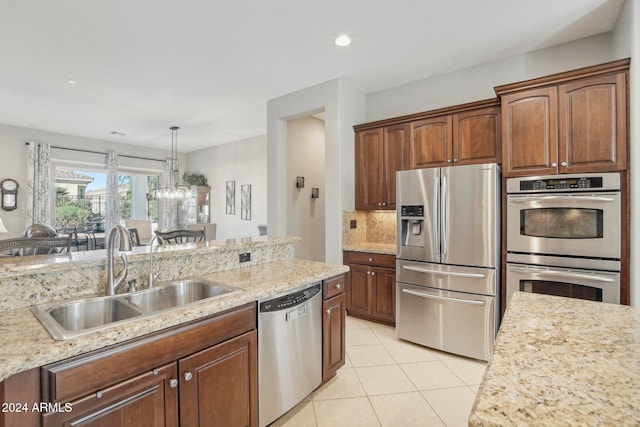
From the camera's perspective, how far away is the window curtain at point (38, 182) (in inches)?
233

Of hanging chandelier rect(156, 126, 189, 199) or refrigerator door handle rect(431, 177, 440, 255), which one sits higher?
hanging chandelier rect(156, 126, 189, 199)

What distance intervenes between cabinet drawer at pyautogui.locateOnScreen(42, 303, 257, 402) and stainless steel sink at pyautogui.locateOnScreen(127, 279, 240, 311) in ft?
0.75

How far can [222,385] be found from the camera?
5.11 feet

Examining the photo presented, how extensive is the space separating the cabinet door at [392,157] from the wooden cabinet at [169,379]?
8.02 ft

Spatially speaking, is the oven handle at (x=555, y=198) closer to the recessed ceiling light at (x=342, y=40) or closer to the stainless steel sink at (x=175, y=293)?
the recessed ceiling light at (x=342, y=40)

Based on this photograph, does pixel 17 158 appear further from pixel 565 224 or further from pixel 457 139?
pixel 565 224

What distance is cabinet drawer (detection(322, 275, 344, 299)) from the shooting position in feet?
7.34

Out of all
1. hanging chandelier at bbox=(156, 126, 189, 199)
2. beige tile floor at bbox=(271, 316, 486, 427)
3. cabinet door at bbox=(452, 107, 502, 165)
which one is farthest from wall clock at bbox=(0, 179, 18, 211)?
cabinet door at bbox=(452, 107, 502, 165)

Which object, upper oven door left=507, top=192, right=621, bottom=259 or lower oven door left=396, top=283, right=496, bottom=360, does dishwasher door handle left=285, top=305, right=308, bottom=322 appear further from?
upper oven door left=507, top=192, right=621, bottom=259

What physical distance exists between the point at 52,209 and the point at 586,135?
8540 millimetres

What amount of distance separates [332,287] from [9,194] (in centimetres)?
677

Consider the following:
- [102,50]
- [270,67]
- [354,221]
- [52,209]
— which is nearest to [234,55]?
[270,67]

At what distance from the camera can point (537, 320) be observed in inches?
48.7

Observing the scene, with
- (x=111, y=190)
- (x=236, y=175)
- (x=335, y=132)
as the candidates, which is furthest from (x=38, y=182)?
(x=335, y=132)
